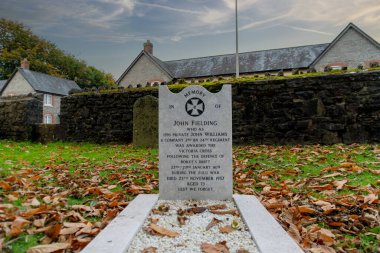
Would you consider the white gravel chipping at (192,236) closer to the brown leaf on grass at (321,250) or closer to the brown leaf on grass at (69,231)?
the brown leaf on grass at (321,250)

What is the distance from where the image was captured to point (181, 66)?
33.8 m

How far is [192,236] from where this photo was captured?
2979 mm

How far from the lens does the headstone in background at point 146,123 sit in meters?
9.50

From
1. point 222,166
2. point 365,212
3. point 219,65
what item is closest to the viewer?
point 365,212

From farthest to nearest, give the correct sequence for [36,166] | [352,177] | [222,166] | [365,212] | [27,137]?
[27,137] < [36,166] < [352,177] < [222,166] < [365,212]

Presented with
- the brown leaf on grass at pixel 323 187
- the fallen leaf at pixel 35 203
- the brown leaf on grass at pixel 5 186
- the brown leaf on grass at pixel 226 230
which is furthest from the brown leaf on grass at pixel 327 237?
the brown leaf on grass at pixel 5 186

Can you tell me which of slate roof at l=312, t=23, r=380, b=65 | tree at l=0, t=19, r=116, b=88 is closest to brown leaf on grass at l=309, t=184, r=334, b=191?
slate roof at l=312, t=23, r=380, b=65

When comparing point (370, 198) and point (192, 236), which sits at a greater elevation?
point (370, 198)

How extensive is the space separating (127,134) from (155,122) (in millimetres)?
2101

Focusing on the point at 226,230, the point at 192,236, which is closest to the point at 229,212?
the point at 226,230

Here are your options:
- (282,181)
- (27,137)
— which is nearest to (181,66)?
(27,137)

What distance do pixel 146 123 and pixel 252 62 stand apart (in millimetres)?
23330

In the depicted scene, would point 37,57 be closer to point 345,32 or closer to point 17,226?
point 345,32

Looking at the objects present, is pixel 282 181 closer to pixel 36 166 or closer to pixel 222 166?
pixel 222 166
